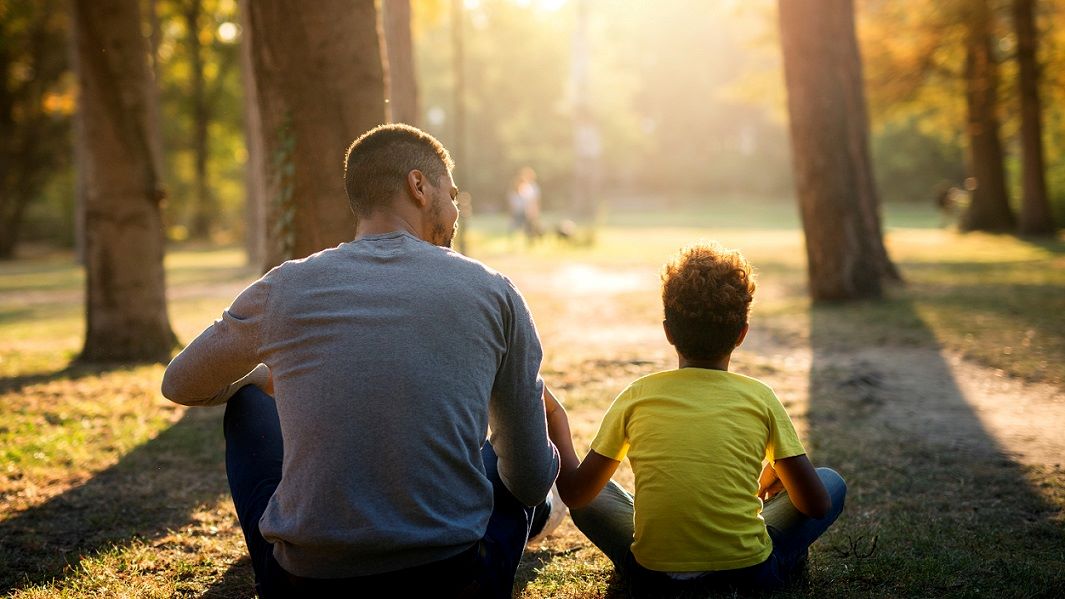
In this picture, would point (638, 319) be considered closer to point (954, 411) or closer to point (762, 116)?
point (954, 411)

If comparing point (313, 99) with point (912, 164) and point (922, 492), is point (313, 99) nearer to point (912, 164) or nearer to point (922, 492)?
point (922, 492)

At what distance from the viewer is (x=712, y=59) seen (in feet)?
197

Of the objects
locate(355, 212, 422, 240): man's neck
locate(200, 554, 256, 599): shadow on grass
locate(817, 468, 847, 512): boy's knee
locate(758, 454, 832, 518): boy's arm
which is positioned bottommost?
locate(200, 554, 256, 599): shadow on grass

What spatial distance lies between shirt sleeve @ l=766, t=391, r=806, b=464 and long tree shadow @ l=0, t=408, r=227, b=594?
9.39ft

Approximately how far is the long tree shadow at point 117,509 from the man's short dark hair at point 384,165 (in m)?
2.32

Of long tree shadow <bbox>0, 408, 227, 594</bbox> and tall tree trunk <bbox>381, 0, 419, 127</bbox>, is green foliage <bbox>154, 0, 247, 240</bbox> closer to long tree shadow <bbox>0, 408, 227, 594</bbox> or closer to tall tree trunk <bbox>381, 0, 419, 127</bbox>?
tall tree trunk <bbox>381, 0, 419, 127</bbox>

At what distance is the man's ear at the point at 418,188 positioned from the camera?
8.55ft

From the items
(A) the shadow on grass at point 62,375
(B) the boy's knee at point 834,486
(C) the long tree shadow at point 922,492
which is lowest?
(C) the long tree shadow at point 922,492

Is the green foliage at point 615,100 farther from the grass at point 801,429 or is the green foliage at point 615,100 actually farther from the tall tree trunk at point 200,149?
the grass at point 801,429

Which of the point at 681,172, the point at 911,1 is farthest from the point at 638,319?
the point at 681,172

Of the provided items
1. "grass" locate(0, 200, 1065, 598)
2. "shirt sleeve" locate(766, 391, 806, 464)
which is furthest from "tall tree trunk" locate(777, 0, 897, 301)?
"shirt sleeve" locate(766, 391, 806, 464)

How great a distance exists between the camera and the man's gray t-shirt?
231cm

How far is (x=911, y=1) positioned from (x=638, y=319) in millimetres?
14060

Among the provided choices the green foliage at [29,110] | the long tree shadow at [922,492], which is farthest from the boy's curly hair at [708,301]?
the green foliage at [29,110]
